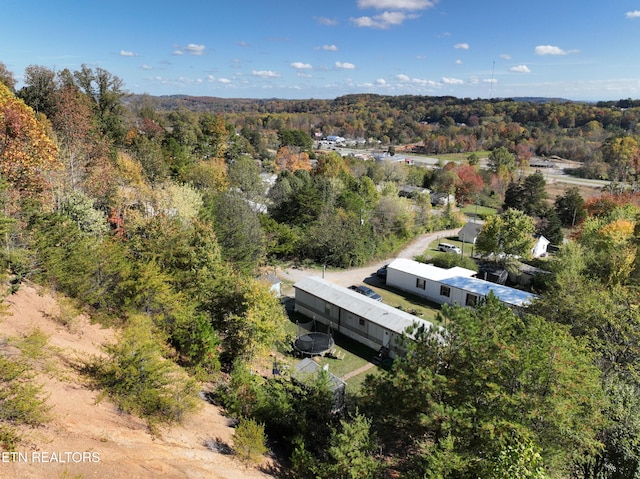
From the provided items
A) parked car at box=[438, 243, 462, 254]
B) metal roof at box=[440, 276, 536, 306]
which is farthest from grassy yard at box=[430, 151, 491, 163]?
metal roof at box=[440, 276, 536, 306]

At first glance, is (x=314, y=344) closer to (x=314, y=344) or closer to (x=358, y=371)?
(x=314, y=344)

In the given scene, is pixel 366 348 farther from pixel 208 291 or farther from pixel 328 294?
pixel 208 291

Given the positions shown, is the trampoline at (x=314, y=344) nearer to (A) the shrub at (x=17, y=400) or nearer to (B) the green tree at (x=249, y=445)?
(B) the green tree at (x=249, y=445)

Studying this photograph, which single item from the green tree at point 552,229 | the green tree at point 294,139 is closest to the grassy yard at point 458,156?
the green tree at point 294,139

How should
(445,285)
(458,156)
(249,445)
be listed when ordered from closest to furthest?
(249,445) → (445,285) → (458,156)

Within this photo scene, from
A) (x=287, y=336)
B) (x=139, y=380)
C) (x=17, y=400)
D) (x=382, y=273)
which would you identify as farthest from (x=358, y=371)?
(x=17, y=400)

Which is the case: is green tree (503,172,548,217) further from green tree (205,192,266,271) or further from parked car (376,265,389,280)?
green tree (205,192,266,271)
